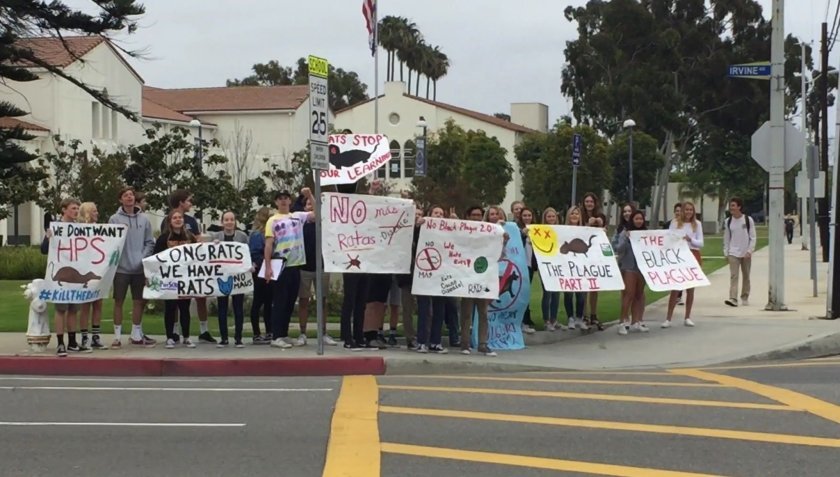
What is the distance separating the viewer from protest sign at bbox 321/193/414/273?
40.6 ft

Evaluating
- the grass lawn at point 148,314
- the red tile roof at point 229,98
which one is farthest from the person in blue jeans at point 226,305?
the red tile roof at point 229,98

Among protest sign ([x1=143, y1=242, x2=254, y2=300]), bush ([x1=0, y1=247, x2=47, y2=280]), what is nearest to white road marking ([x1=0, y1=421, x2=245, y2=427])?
protest sign ([x1=143, y1=242, x2=254, y2=300])

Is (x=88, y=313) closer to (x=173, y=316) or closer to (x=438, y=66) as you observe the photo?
(x=173, y=316)

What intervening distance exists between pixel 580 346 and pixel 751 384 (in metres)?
3.73

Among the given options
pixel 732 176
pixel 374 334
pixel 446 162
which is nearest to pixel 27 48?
pixel 374 334

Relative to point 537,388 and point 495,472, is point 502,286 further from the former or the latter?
point 495,472

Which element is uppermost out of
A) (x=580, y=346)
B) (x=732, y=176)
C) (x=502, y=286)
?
(x=732, y=176)

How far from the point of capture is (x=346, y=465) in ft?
21.2

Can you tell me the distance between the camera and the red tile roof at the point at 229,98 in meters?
69.3

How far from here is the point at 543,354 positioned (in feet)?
42.2

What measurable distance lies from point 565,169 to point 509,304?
146 ft

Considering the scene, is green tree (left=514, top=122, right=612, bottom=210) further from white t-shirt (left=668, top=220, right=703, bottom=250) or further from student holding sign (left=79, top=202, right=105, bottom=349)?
student holding sign (left=79, top=202, right=105, bottom=349)

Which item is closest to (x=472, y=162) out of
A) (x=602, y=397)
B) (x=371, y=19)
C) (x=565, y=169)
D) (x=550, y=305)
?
(x=565, y=169)

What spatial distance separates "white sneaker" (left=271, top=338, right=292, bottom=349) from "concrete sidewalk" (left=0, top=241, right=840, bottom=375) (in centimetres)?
16
